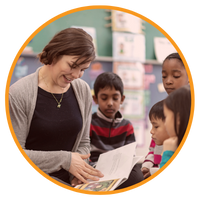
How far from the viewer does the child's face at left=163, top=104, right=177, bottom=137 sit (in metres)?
0.72

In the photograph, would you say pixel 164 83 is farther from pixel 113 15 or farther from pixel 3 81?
pixel 3 81

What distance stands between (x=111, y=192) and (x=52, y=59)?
506 mm

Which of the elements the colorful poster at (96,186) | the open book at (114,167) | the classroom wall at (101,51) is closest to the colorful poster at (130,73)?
the classroom wall at (101,51)

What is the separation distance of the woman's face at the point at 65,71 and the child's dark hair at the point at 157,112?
0.29 m

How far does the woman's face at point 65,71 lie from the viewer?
2.46ft

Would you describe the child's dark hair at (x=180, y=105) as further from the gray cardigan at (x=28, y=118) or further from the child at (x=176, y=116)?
the gray cardigan at (x=28, y=118)

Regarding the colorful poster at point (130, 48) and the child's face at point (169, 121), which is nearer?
the child's face at point (169, 121)

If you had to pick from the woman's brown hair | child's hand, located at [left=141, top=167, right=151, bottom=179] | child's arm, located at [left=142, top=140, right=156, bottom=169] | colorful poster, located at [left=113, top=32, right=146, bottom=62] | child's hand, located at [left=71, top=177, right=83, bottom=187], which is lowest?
child's hand, located at [left=71, top=177, right=83, bottom=187]

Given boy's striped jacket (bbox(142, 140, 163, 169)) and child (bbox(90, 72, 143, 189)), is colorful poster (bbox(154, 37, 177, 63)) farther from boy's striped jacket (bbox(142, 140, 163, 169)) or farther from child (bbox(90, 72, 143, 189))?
boy's striped jacket (bbox(142, 140, 163, 169))

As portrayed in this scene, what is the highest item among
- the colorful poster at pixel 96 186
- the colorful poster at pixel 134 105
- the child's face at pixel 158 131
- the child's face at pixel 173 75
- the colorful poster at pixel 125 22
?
the colorful poster at pixel 125 22

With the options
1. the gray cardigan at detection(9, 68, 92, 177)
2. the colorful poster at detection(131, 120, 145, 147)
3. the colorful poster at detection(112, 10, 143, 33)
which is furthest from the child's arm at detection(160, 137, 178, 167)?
the colorful poster at detection(112, 10, 143, 33)

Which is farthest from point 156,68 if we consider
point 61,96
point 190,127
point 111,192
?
point 111,192

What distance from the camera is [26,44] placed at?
78 centimetres

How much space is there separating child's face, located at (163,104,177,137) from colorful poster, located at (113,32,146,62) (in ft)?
0.88
